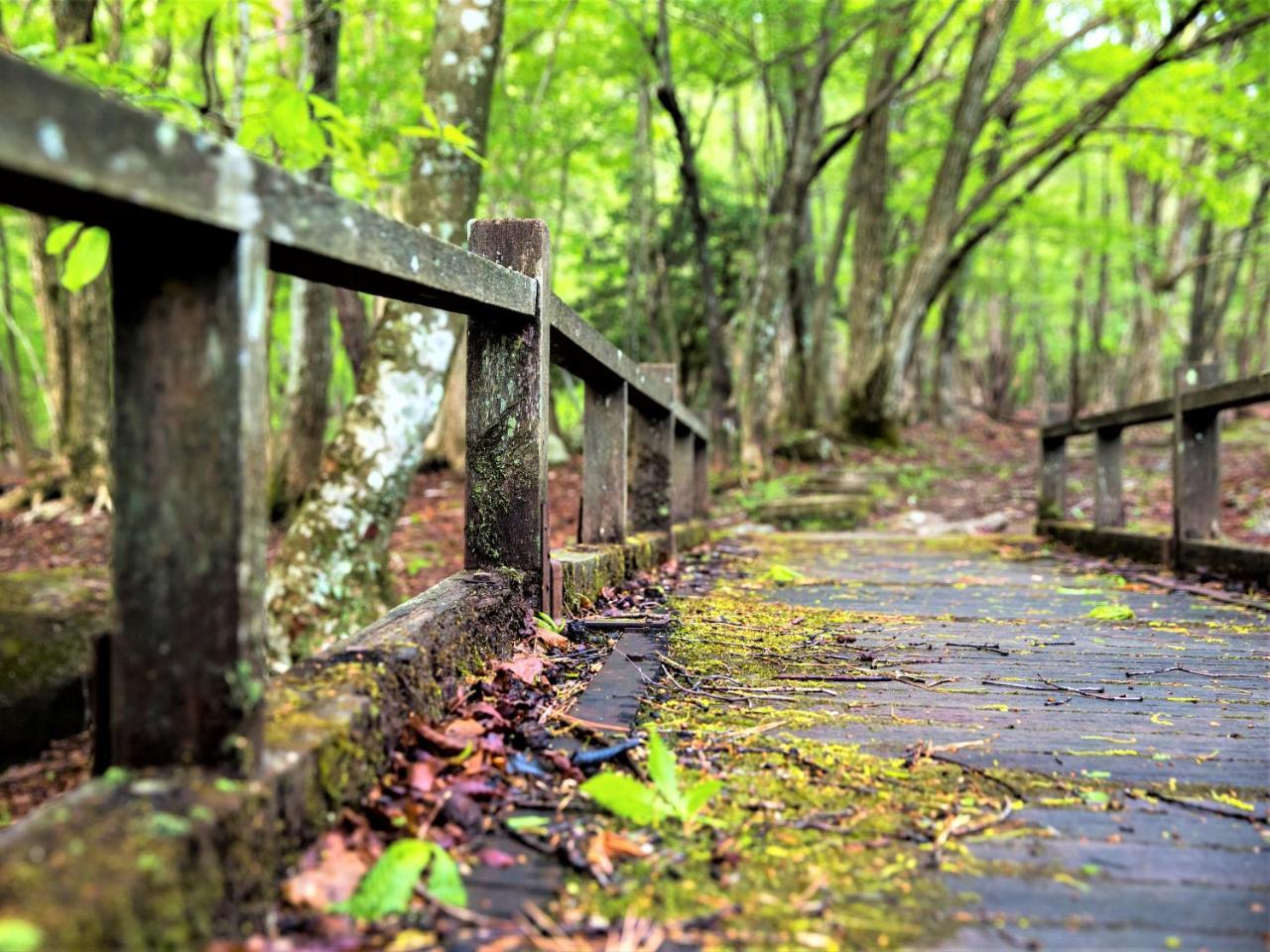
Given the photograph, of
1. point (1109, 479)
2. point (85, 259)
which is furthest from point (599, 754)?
point (1109, 479)

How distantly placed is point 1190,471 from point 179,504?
5.58m

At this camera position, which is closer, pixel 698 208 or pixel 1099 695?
pixel 1099 695

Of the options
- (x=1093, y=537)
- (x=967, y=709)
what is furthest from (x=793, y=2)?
(x=967, y=709)

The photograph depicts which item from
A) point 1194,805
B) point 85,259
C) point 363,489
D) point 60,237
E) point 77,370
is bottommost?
point 1194,805

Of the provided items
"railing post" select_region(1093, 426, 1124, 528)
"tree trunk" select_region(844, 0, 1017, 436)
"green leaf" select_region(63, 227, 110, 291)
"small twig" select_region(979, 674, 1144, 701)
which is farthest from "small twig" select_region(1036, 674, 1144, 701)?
"tree trunk" select_region(844, 0, 1017, 436)

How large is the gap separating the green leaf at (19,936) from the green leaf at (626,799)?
33.4 inches

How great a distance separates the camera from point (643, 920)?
4.08 ft

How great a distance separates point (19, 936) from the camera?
2.72 ft

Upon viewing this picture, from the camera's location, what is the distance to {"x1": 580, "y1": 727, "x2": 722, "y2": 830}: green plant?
60.0 inches

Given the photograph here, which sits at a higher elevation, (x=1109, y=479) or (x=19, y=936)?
(x=1109, y=479)

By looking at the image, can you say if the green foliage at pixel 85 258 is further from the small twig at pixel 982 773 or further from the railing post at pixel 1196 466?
the railing post at pixel 1196 466

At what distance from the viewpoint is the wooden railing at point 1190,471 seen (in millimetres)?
4664

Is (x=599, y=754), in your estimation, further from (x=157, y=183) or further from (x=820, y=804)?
(x=157, y=183)

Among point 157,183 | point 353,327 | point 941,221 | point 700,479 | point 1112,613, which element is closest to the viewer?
point 157,183
